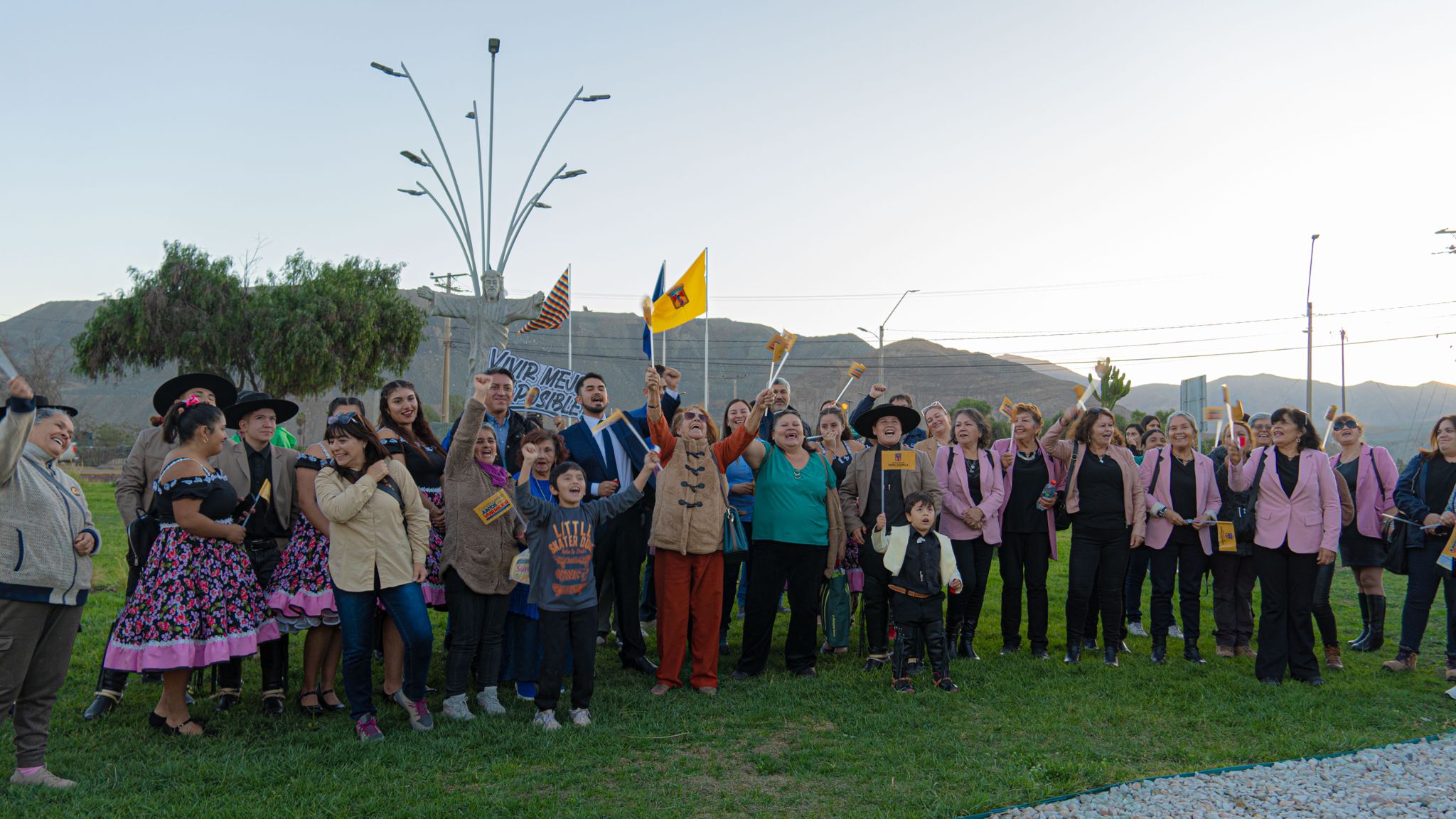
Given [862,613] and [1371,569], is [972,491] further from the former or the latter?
[1371,569]

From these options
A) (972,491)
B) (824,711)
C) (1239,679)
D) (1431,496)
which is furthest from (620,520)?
(1431,496)

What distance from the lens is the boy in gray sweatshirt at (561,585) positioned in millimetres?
5895

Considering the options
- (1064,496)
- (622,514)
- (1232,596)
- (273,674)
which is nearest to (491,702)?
(273,674)

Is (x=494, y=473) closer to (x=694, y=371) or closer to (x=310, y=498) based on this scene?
(x=310, y=498)

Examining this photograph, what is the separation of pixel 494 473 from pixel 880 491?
3042 mm

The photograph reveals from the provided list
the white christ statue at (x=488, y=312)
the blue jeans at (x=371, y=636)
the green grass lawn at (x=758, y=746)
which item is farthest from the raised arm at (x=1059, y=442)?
the white christ statue at (x=488, y=312)

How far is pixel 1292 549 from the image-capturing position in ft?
23.6

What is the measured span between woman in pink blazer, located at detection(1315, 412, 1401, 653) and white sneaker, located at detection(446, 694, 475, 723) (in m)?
7.07

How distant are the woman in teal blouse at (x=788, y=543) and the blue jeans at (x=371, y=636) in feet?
8.20

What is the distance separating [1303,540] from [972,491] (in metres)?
2.43

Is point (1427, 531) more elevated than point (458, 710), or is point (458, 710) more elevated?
point (1427, 531)

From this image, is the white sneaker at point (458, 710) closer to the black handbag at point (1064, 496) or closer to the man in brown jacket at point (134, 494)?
the man in brown jacket at point (134, 494)

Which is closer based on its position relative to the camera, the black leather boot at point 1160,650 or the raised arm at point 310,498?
the raised arm at point 310,498

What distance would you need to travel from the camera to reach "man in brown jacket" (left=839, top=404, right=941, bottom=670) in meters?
7.55
